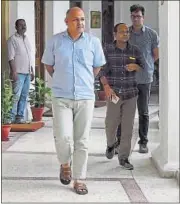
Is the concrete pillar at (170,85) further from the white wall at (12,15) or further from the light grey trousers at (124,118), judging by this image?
the white wall at (12,15)

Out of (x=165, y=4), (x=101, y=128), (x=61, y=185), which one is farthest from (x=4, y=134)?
(x=165, y=4)

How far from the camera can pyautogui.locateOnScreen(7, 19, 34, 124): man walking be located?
332 inches

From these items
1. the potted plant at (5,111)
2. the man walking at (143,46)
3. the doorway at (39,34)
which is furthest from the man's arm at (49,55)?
the doorway at (39,34)

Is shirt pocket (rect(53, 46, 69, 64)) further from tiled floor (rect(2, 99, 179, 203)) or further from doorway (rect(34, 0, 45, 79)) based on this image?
doorway (rect(34, 0, 45, 79))

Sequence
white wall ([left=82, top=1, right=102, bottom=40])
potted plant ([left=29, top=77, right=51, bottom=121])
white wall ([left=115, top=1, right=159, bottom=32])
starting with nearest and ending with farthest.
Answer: potted plant ([left=29, top=77, right=51, bottom=121]), white wall ([left=82, top=1, right=102, bottom=40]), white wall ([left=115, top=1, right=159, bottom=32])

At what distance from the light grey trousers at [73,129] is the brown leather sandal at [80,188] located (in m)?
0.08

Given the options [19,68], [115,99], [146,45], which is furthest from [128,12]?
[115,99]

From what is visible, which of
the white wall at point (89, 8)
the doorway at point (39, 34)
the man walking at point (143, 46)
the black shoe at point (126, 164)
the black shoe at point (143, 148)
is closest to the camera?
the black shoe at point (126, 164)

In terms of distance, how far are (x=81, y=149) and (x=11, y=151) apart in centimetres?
219

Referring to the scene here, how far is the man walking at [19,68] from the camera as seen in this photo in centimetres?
845

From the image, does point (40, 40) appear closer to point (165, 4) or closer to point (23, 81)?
point (23, 81)

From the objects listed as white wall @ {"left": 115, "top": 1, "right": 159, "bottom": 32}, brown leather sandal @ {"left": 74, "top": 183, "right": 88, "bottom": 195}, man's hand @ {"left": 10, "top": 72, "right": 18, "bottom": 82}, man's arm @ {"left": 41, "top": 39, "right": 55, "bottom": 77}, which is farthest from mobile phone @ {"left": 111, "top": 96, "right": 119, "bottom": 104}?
white wall @ {"left": 115, "top": 1, "right": 159, "bottom": 32}

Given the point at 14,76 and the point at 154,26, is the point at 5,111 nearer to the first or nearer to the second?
the point at 14,76

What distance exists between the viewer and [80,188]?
466 centimetres
